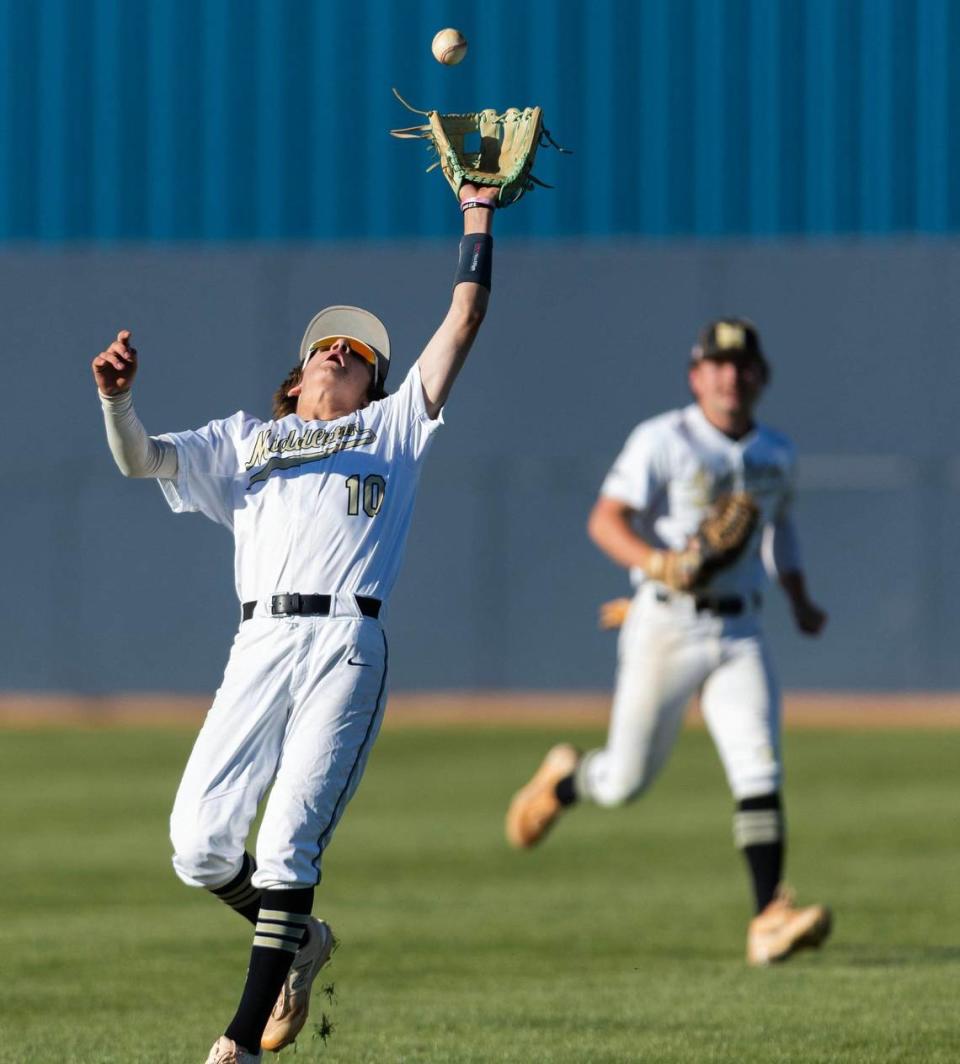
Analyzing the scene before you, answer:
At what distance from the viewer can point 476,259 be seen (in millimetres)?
6215

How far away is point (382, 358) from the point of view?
6.53 meters

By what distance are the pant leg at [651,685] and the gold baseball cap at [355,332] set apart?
8.59 ft

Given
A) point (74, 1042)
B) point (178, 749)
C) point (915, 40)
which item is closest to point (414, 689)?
point (178, 749)

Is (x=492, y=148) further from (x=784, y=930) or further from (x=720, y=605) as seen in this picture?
(x=784, y=930)

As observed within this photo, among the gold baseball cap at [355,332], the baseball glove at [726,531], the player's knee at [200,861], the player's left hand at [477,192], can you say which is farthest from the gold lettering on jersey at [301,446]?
the baseball glove at [726,531]

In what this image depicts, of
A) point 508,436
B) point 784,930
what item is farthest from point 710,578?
point 508,436

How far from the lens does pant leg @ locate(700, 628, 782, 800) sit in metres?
8.58

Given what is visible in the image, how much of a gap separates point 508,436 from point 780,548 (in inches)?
637

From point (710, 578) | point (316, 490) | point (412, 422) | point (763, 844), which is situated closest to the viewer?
point (316, 490)

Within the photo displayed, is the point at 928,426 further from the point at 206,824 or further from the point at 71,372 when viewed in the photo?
the point at 206,824

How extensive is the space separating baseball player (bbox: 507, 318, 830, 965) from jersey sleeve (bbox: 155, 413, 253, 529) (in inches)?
100

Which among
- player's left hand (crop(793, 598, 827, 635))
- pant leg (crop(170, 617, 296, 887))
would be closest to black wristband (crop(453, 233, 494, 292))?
pant leg (crop(170, 617, 296, 887))

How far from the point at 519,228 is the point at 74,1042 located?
1990 centimetres

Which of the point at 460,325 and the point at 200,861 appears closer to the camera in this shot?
the point at 200,861
